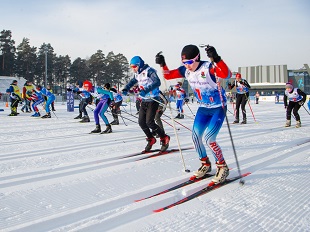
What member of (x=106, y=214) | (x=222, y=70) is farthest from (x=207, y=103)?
(x=106, y=214)

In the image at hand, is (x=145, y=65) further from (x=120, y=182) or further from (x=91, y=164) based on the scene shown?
(x=120, y=182)

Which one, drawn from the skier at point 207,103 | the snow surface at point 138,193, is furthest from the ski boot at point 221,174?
the snow surface at point 138,193

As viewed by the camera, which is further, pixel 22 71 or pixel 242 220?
pixel 22 71

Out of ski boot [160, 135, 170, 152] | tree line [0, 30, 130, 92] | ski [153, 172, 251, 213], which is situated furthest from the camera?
tree line [0, 30, 130, 92]

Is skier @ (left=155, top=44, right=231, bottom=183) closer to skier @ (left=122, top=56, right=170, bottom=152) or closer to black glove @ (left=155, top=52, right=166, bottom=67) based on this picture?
black glove @ (left=155, top=52, right=166, bottom=67)

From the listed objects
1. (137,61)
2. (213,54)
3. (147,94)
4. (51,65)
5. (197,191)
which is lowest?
(197,191)

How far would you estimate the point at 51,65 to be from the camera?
57.8 meters

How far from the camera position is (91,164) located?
→ 14.7ft

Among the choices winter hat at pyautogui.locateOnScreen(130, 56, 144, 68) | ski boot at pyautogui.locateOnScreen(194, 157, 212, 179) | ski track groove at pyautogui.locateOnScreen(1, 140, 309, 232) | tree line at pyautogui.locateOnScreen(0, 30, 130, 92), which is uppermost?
tree line at pyautogui.locateOnScreen(0, 30, 130, 92)

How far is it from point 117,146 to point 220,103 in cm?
317

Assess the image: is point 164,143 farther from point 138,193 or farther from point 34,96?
point 34,96

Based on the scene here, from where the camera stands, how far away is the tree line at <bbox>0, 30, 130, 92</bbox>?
5456 cm

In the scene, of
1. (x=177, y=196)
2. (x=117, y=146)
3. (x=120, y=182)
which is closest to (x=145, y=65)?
(x=117, y=146)

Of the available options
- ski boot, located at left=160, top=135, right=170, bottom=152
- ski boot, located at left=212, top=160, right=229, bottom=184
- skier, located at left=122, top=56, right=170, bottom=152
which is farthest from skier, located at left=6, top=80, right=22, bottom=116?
ski boot, located at left=212, top=160, right=229, bottom=184
